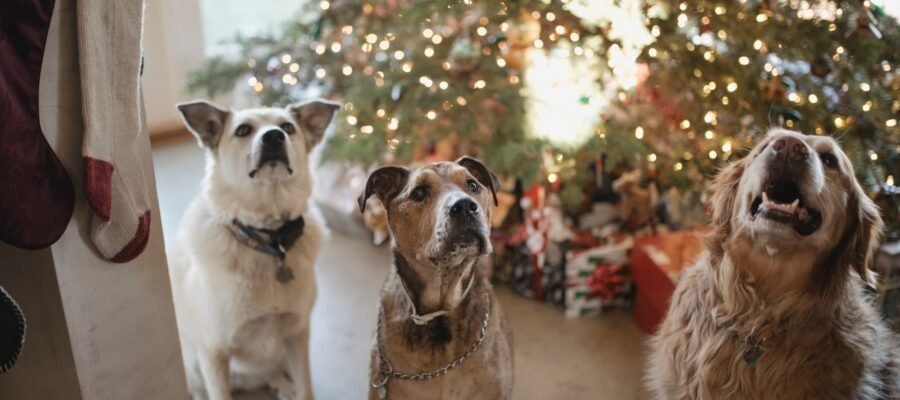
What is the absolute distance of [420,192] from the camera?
1.61 metres

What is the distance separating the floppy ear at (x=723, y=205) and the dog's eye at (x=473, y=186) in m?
0.58

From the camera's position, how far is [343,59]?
3.54 meters

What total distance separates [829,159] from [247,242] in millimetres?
1559

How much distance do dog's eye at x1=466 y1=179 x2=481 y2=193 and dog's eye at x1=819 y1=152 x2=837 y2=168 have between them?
0.77 m

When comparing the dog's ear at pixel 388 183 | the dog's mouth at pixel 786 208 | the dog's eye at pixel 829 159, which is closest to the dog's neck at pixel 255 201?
the dog's ear at pixel 388 183

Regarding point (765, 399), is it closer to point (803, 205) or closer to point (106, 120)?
point (803, 205)

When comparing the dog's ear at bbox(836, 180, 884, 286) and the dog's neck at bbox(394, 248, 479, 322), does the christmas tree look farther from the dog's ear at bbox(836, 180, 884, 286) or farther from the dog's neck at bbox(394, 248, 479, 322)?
the dog's neck at bbox(394, 248, 479, 322)

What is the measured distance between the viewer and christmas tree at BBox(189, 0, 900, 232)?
237cm

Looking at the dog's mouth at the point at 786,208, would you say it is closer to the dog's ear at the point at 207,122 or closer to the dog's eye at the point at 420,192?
the dog's eye at the point at 420,192

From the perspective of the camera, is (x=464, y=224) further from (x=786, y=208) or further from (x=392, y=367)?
(x=786, y=208)

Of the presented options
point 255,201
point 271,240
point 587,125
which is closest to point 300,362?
point 271,240

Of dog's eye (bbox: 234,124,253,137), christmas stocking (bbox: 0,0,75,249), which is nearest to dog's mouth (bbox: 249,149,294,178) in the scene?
dog's eye (bbox: 234,124,253,137)

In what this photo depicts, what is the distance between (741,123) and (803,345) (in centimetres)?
121

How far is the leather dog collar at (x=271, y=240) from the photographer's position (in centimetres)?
208
